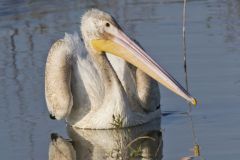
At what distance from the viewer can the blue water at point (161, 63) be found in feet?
28.0

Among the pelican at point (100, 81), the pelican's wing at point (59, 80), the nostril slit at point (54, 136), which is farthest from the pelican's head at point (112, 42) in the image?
the nostril slit at point (54, 136)

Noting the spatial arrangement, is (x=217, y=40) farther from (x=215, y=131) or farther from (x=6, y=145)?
(x=6, y=145)

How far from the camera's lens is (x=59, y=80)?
9.45 metres

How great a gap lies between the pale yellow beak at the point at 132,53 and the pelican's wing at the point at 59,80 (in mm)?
375

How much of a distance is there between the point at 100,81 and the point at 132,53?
2.89 feet

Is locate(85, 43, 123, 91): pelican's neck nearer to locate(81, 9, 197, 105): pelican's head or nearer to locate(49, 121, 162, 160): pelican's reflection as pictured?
locate(81, 9, 197, 105): pelican's head

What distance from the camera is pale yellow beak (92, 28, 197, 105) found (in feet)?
28.2

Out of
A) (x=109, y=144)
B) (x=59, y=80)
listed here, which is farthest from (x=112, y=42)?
(x=109, y=144)

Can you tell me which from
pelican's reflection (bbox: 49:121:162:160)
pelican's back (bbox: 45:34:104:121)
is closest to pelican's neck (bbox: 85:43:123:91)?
pelican's back (bbox: 45:34:104:121)

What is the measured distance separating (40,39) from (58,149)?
3.61 m

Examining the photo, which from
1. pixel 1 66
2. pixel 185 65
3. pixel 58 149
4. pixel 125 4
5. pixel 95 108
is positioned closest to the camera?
pixel 58 149

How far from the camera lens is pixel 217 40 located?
37.2 feet

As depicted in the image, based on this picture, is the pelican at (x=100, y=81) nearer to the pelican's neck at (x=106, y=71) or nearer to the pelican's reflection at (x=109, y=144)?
the pelican's neck at (x=106, y=71)

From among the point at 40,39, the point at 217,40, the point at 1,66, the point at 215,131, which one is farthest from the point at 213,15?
the point at 215,131
